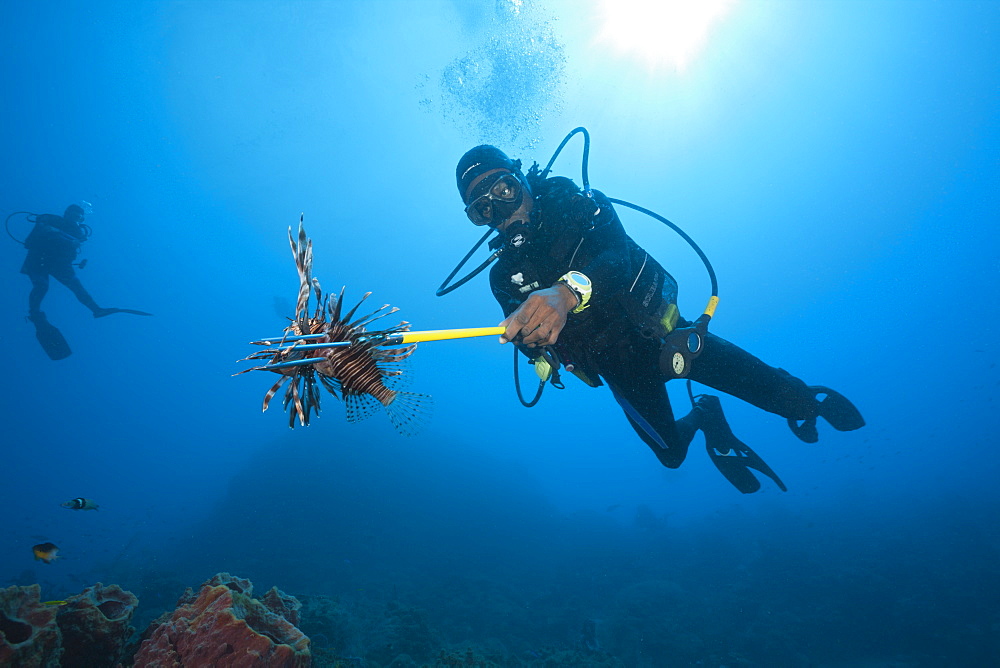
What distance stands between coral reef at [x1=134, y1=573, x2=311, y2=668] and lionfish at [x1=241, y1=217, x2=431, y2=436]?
9.88ft

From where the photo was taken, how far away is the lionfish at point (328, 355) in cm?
164

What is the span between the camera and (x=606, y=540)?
2458 centimetres

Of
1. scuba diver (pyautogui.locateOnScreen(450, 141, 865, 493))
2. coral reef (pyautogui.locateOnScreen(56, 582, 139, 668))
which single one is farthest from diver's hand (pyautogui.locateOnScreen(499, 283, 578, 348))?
coral reef (pyautogui.locateOnScreen(56, 582, 139, 668))

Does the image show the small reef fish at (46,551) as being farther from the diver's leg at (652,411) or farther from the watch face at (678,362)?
the watch face at (678,362)

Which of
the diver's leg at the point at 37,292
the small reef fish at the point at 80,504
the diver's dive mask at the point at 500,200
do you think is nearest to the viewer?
the diver's dive mask at the point at 500,200

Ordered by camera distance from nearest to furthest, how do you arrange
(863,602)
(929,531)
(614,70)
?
1. (863,602)
2. (929,531)
3. (614,70)

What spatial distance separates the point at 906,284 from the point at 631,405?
10432 cm

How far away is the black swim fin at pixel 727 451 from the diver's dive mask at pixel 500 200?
4.09 meters

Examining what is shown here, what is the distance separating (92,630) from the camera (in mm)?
3932

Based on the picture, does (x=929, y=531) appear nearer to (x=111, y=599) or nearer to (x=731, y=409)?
(x=111, y=599)

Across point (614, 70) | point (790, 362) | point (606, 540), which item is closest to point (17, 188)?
point (614, 70)

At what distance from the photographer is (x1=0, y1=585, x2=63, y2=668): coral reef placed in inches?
123

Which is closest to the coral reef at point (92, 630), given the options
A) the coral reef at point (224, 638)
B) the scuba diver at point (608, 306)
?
the coral reef at point (224, 638)

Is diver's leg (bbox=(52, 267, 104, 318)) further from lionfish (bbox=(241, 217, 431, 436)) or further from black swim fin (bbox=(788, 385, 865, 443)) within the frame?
black swim fin (bbox=(788, 385, 865, 443))
